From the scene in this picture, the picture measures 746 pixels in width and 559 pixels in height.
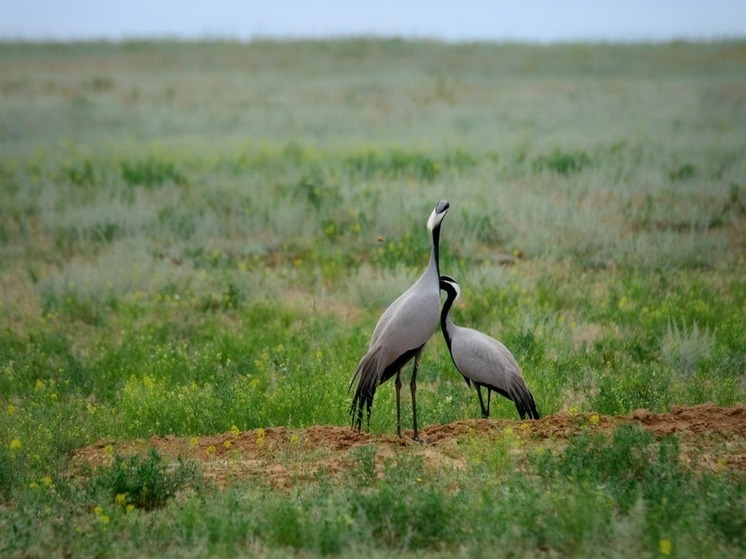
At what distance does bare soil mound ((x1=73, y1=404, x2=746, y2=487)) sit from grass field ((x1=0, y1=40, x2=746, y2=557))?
15 cm

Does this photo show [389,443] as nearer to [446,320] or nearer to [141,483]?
[446,320]

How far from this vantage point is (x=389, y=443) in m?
7.19

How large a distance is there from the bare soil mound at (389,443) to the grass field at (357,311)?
5.8 inches

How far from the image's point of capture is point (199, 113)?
30.9 meters

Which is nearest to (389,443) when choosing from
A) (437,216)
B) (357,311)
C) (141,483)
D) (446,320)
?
(446,320)

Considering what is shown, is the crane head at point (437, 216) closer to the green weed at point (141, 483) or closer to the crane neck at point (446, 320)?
the crane neck at point (446, 320)

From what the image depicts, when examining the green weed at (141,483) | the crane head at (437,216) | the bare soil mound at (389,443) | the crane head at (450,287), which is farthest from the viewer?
Result: the crane head at (450,287)

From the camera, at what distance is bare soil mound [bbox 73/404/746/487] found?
6676mm

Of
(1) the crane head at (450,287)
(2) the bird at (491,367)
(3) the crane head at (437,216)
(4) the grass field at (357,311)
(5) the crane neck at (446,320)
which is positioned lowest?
(4) the grass field at (357,311)

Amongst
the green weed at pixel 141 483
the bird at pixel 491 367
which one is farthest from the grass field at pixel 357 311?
the bird at pixel 491 367

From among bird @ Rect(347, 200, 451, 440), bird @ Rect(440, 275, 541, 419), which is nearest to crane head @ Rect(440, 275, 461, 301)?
bird @ Rect(440, 275, 541, 419)

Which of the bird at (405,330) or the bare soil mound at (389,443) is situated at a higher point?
the bird at (405,330)

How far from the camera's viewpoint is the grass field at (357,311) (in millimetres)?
5586

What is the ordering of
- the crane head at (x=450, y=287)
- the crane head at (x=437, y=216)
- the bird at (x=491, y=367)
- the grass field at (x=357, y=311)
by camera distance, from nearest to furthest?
the grass field at (x=357, y=311) < the crane head at (x=437, y=216) < the bird at (x=491, y=367) < the crane head at (x=450, y=287)
